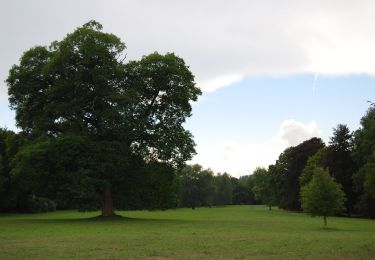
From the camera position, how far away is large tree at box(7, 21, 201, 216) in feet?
146

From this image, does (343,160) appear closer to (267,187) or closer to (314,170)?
(314,170)

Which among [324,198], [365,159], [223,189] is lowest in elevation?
[324,198]

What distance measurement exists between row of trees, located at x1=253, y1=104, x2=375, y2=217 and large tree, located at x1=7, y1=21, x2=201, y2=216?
565 inches

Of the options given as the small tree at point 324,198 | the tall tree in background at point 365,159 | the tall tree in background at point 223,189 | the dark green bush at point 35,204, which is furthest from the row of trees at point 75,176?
the tall tree in background at point 223,189

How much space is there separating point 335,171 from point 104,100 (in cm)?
4261

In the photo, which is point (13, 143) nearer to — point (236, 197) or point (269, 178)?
point (269, 178)

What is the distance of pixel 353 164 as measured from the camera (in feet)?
241

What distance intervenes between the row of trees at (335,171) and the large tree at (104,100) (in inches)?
565

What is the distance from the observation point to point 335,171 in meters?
73.6

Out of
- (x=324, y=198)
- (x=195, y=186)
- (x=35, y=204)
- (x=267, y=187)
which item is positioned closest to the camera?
(x=324, y=198)

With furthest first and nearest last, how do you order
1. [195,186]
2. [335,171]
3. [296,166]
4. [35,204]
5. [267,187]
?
[195,186] → [267,187] → [296,166] → [35,204] → [335,171]

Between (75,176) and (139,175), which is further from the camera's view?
(139,175)

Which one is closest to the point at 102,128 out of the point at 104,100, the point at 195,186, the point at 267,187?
the point at 104,100

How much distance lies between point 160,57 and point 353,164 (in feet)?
131
